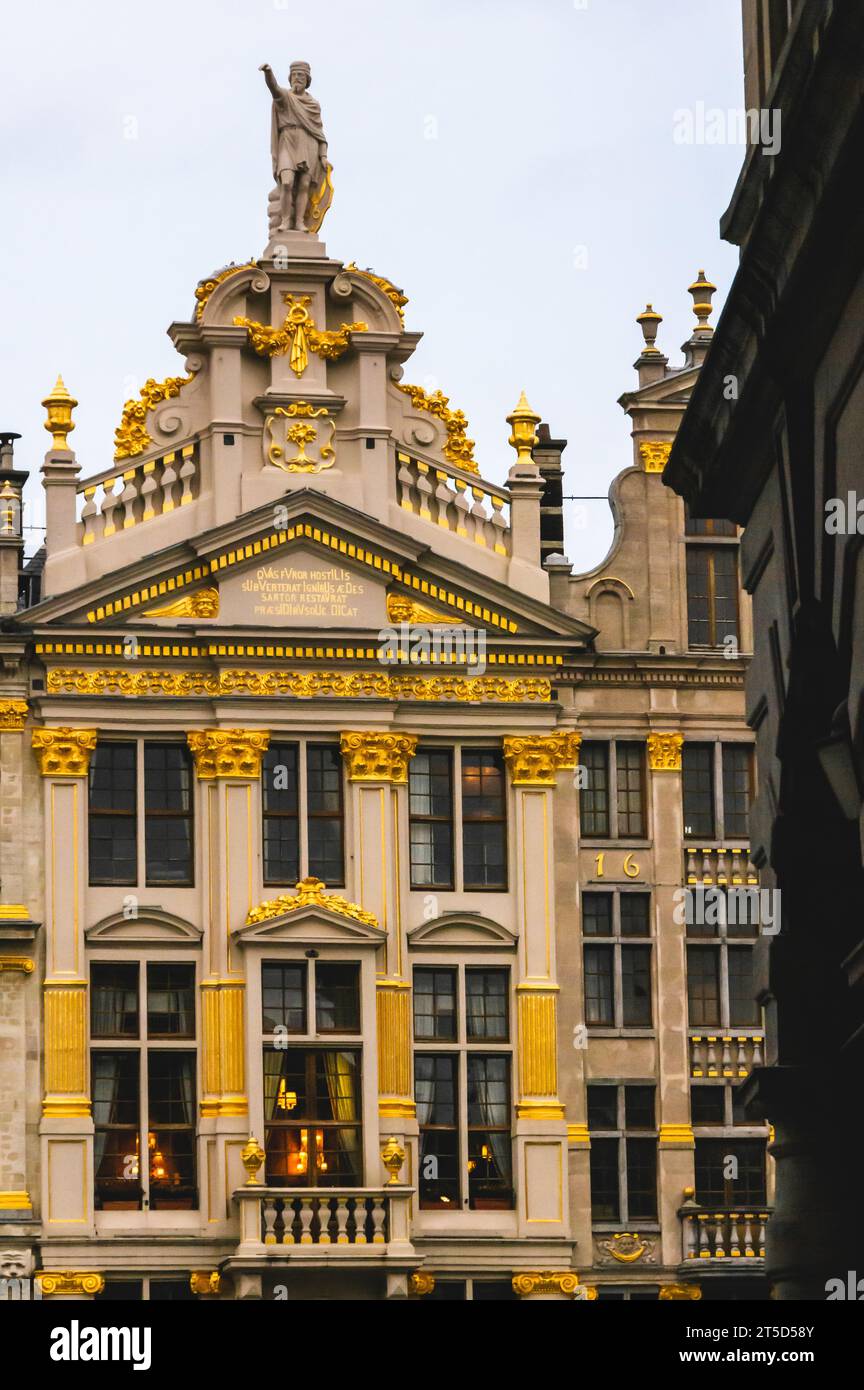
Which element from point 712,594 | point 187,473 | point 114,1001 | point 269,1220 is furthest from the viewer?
point 712,594

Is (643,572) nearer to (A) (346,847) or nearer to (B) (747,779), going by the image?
(B) (747,779)

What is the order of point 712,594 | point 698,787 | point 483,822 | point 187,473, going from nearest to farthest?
point 483,822
point 187,473
point 698,787
point 712,594

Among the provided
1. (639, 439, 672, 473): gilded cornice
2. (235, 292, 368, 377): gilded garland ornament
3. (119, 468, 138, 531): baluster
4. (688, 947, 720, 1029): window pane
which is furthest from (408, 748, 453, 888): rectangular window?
(235, 292, 368, 377): gilded garland ornament

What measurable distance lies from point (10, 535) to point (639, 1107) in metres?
13.5

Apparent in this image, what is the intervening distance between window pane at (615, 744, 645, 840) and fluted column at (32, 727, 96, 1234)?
855cm

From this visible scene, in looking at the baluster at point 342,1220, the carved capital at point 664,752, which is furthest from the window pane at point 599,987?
the baluster at point 342,1220

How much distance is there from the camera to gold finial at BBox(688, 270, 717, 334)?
55.7 meters

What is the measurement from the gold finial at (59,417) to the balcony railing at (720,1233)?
1562 cm

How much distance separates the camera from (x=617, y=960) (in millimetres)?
52250

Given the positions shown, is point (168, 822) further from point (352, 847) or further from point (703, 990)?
point (703, 990)

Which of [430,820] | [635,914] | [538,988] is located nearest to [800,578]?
[538,988]

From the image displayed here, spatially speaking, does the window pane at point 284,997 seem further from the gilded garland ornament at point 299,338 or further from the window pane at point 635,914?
the gilded garland ornament at point 299,338

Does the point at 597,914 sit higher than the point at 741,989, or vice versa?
the point at 597,914

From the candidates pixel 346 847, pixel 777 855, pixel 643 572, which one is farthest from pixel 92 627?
pixel 777 855
